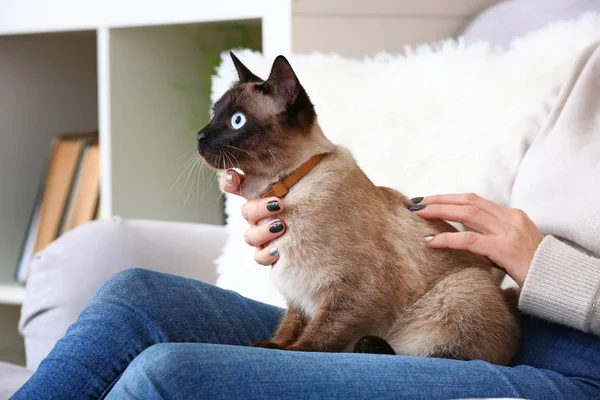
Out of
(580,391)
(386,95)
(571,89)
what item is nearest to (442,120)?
(386,95)

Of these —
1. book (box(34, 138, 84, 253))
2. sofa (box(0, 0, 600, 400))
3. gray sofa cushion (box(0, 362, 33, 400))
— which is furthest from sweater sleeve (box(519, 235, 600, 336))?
book (box(34, 138, 84, 253))

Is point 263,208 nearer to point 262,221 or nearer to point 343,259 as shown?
point 262,221

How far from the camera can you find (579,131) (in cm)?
132

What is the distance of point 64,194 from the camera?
8.00ft

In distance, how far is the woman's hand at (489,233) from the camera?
1.17 m

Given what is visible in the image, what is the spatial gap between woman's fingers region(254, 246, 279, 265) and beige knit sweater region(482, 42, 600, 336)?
379 mm

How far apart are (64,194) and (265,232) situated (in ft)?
4.82

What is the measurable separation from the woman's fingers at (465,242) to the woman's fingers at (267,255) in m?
0.24

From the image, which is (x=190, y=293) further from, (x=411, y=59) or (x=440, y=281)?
(x=411, y=59)

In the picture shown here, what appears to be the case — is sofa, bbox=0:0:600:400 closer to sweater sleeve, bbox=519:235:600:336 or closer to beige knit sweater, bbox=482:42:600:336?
beige knit sweater, bbox=482:42:600:336

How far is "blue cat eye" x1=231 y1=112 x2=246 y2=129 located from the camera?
1.13 meters

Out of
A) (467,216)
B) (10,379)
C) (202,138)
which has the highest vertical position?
(202,138)

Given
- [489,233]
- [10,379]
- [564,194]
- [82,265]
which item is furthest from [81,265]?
[564,194]

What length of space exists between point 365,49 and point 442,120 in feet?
1.93
